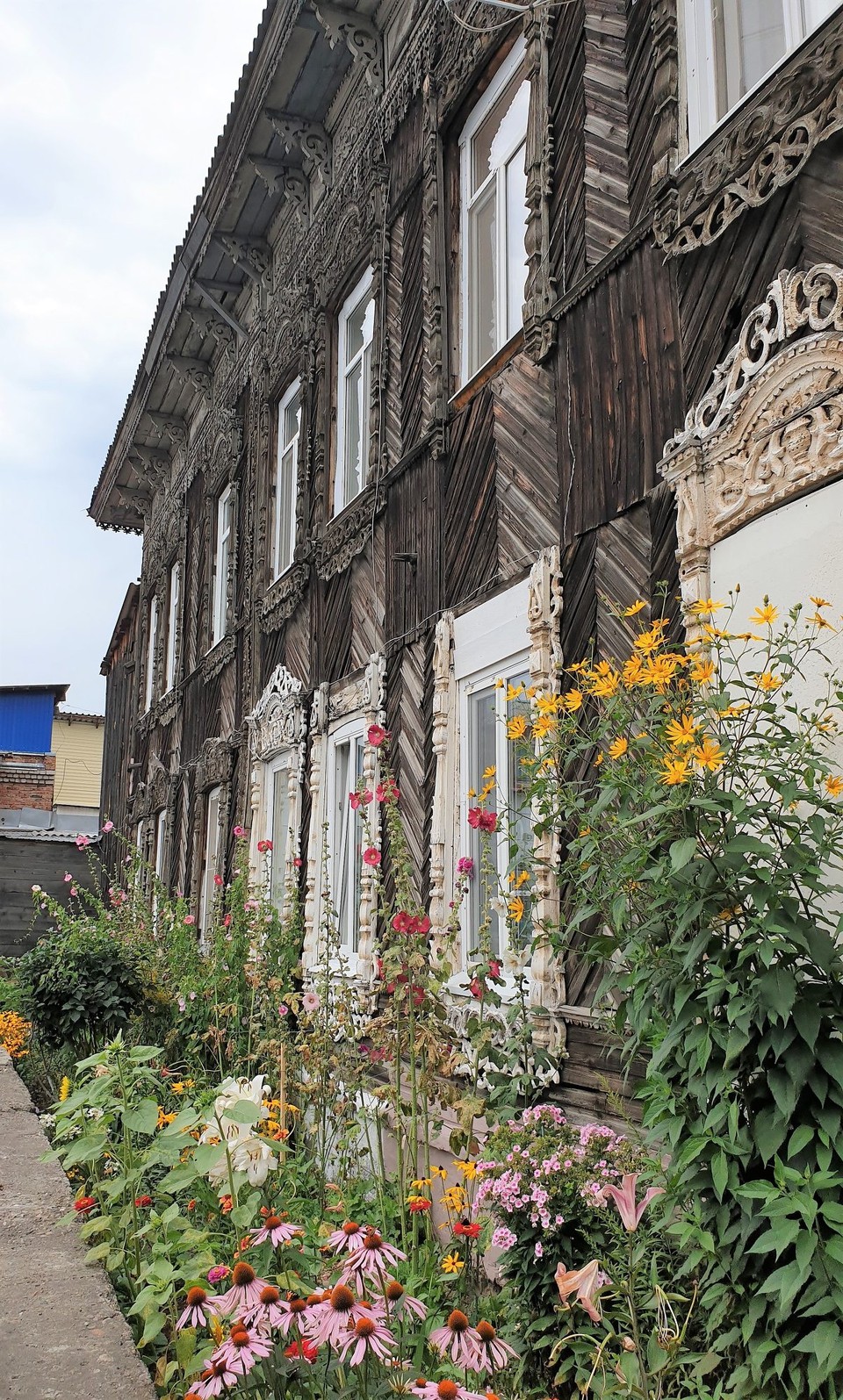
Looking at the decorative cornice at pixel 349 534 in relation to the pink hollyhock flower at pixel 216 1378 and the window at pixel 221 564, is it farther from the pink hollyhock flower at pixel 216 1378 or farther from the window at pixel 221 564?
the pink hollyhock flower at pixel 216 1378

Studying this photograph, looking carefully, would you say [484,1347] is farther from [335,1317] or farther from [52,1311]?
[52,1311]

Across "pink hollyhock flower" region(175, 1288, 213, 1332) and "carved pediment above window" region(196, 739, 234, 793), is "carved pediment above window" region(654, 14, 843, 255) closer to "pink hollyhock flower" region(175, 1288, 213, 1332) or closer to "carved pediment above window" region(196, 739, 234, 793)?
"pink hollyhock flower" region(175, 1288, 213, 1332)

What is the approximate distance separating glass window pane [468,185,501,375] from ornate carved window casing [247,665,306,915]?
3.67 metres

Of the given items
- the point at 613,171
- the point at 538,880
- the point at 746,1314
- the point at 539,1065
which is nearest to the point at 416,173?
the point at 613,171

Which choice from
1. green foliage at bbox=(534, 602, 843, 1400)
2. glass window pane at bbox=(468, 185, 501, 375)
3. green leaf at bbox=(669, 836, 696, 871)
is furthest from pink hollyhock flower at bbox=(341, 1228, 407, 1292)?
glass window pane at bbox=(468, 185, 501, 375)

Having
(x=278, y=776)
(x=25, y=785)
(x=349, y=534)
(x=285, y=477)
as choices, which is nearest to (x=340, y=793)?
(x=349, y=534)

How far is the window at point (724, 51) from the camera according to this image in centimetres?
424

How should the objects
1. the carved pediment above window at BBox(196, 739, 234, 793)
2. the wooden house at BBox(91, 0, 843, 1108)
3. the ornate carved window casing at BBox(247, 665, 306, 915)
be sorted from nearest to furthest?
the wooden house at BBox(91, 0, 843, 1108) → the ornate carved window casing at BBox(247, 665, 306, 915) → the carved pediment above window at BBox(196, 739, 234, 793)

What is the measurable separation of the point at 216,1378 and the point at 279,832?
8.43 meters

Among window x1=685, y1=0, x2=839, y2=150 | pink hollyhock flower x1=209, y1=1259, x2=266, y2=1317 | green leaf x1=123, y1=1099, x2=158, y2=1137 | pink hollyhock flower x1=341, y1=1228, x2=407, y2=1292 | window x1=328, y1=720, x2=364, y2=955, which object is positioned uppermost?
window x1=685, y1=0, x2=839, y2=150

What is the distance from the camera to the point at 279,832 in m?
10.5

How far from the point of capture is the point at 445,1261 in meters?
3.72

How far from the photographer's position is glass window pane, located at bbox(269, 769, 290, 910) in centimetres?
977

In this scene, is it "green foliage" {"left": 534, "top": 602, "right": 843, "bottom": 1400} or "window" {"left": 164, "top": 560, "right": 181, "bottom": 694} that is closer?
"green foliage" {"left": 534, "top": 602, "right": 843, "bottom": 1400}
